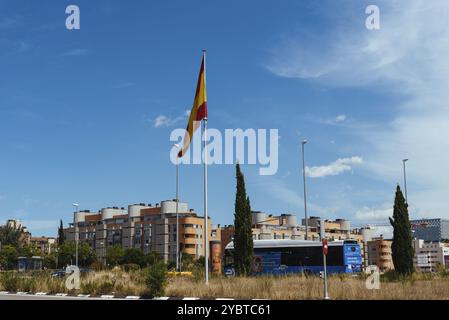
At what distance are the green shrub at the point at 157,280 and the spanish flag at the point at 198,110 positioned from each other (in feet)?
20.0

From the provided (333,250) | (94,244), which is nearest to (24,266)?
(333,250)

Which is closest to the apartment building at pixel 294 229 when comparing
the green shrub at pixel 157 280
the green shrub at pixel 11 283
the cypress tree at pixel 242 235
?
the cypress tree at pixel 242 235

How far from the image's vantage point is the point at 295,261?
1715 inches

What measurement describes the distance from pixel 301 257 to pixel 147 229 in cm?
8807

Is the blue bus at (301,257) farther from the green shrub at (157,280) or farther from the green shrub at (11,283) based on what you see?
the green shrub at (157,280)

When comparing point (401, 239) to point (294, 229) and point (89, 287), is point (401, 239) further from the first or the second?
point (294, 229)

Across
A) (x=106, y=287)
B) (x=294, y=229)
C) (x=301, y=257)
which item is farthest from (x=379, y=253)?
(x=106, y=287)

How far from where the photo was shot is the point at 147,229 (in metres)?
128

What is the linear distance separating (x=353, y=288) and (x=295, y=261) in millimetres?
20982

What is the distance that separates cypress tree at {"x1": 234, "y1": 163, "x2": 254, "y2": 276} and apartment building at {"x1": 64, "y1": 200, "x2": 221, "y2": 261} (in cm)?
7816

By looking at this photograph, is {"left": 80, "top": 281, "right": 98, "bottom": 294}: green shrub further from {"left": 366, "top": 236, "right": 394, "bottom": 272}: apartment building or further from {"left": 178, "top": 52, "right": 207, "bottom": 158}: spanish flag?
{"left": 366, "top": 236, "right": 394, "bottom": 272}: apartment building

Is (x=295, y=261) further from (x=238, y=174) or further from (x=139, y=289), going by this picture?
(x=139, y=289)

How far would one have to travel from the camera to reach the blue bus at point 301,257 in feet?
139
